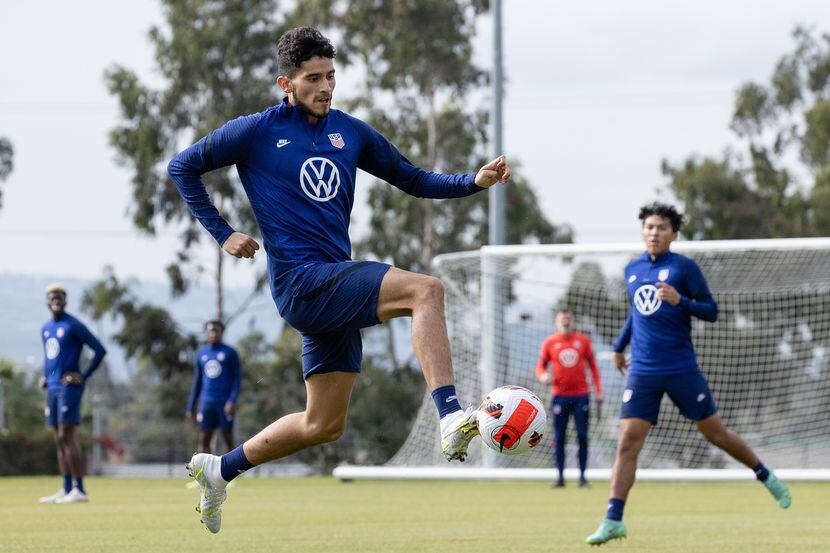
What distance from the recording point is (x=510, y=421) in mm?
6426

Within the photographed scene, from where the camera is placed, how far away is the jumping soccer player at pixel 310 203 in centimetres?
664

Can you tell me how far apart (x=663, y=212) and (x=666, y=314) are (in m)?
0.70

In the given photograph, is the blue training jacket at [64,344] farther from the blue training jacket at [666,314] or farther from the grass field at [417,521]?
the blue training jacket at [666,314]

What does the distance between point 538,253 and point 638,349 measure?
10.7 metres

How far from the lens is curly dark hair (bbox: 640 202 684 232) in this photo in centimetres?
994

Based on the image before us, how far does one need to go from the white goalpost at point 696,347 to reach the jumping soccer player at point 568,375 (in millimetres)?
1246

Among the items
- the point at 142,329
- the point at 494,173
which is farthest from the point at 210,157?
the point at 142,329

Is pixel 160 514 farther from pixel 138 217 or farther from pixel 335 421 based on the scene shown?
pixel 138 217

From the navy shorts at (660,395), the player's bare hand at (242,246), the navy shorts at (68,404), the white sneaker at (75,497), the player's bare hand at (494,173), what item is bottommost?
the white sneaker at (75,497)

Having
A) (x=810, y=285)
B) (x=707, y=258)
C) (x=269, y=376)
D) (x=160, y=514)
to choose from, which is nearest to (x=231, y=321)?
(x=269, y=376)

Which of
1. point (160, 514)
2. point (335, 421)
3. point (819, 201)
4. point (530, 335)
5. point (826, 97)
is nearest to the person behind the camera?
point (335, 421)

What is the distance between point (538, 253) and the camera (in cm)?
2056

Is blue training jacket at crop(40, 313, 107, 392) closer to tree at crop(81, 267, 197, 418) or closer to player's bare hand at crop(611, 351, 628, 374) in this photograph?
player's bare hand at crop(611, 351, 628, 374)

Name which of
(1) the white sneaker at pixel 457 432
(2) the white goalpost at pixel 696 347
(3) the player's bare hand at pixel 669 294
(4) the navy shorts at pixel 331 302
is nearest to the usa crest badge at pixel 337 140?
(4) the navy shorts at pixel 331 302
